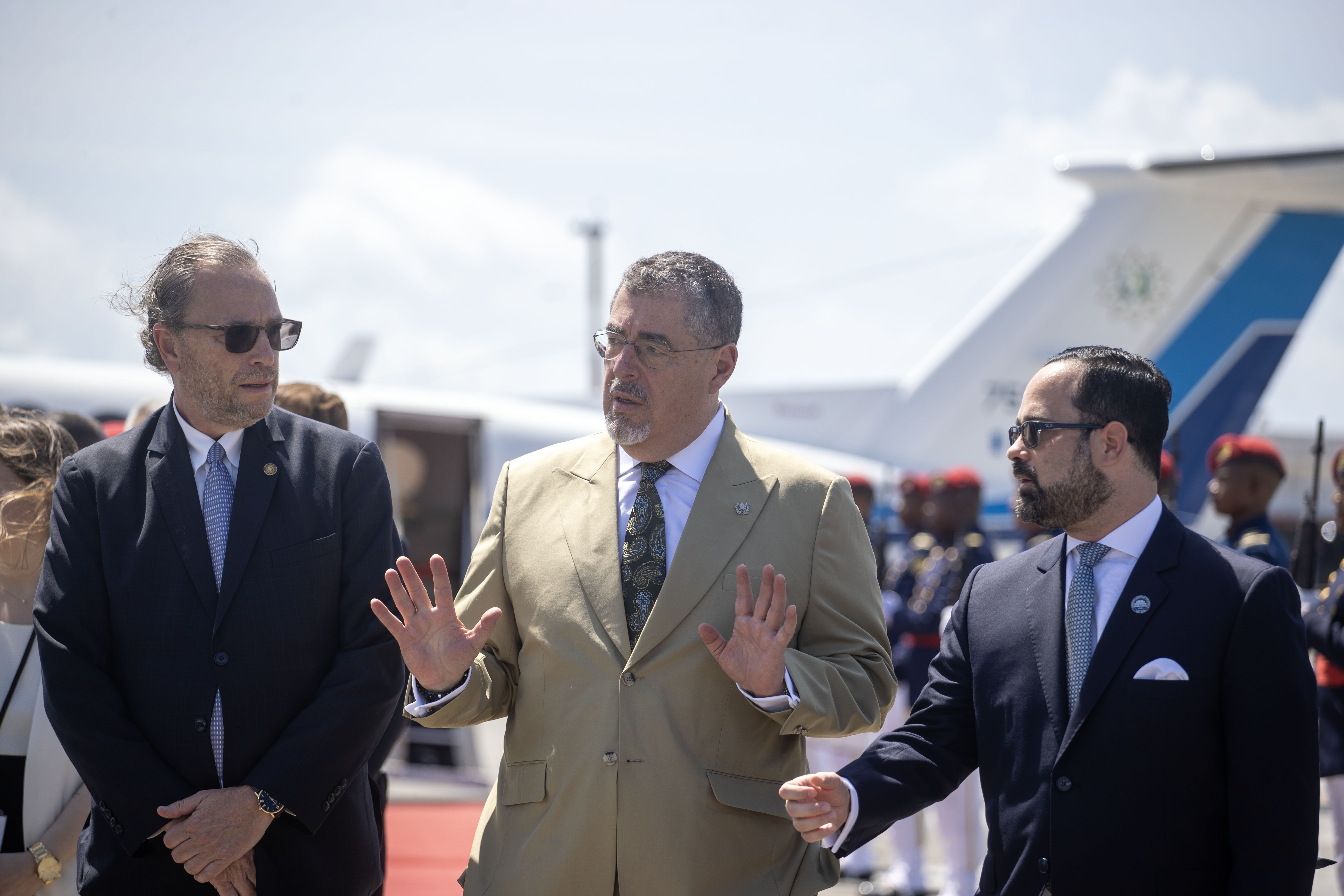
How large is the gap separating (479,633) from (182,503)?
80 cm

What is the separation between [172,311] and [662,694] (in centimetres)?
145

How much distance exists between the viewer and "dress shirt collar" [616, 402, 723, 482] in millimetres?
2506

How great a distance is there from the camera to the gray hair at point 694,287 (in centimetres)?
248

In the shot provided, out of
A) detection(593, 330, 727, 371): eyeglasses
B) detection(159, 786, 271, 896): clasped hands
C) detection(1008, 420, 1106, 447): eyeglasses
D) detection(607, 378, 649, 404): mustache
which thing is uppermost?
detection(593, 330, 727, 371): eyeglasses

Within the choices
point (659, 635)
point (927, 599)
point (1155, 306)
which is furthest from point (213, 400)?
Answer: point (1155, 306)

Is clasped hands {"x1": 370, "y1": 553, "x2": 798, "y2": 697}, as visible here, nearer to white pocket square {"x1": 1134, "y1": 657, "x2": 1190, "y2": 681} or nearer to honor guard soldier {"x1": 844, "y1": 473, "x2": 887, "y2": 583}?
white pocket square {"x1": 1134, "y1": 657, "x2": 1190, "y2": 681}

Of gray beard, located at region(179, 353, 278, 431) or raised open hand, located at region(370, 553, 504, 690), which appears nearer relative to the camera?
raised open hand, located at region(370, 553, 504, 690)

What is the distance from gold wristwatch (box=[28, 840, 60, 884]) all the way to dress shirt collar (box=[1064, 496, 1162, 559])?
2.62 meters

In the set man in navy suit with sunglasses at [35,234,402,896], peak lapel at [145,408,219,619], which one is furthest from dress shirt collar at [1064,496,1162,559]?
peak lapel at [145,408,219,619]

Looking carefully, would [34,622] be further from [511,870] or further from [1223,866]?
[1223,866]

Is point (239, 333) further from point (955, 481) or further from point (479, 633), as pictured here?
point (955, 481)

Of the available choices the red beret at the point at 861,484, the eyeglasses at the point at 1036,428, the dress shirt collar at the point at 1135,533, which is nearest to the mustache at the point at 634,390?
the eyeglasses at the point at 1036,428

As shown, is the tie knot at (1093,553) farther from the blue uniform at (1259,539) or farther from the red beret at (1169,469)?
the red beret at (1169,469)

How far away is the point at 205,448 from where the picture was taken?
2508mm
